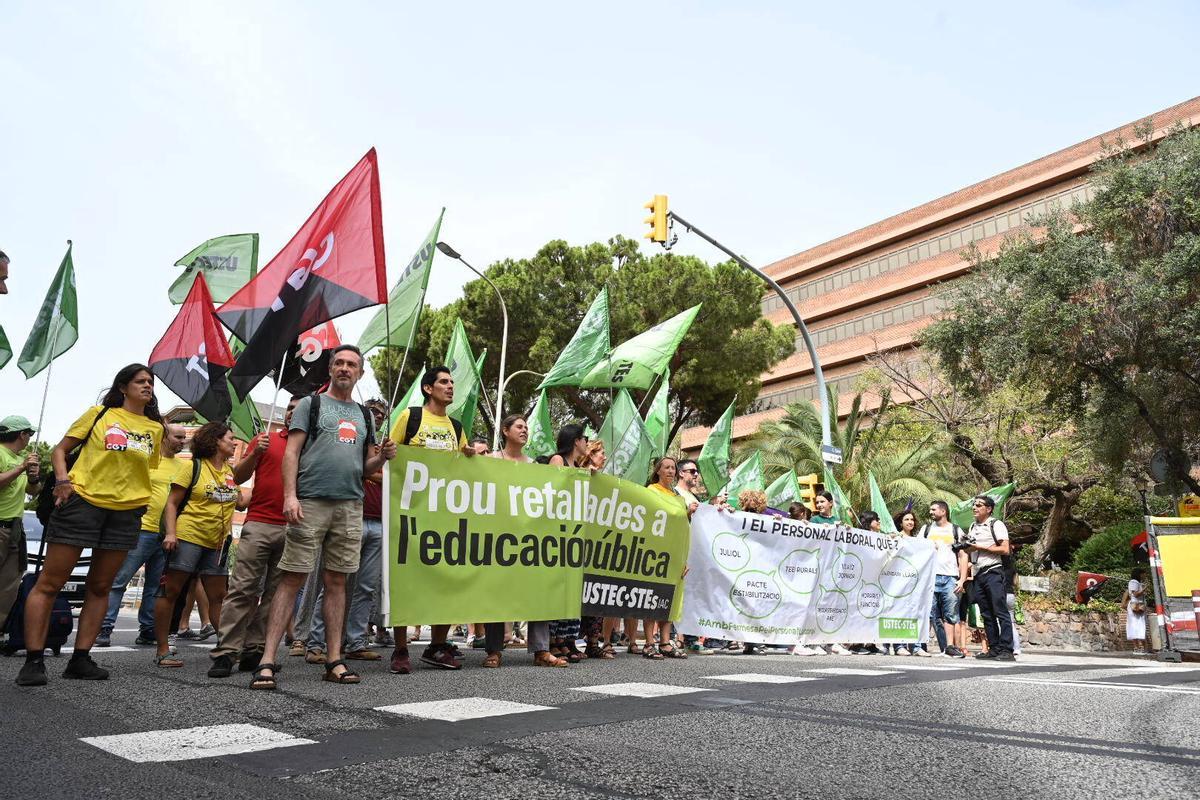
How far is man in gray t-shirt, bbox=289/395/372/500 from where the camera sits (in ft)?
17.1

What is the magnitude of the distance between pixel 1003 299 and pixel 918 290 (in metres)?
34.6

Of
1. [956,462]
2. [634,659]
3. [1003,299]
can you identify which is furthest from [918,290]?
[634,659]

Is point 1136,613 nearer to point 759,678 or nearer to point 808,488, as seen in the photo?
point 808,488

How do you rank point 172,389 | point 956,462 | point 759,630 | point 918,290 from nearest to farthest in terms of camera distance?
point 172,389 → point 759,630 → point 956,462 → point 918,290

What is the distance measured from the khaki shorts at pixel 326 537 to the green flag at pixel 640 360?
4370mm

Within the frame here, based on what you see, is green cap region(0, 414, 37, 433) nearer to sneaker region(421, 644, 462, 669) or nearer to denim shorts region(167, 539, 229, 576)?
denim shorts region(167, 539, 229, 576)

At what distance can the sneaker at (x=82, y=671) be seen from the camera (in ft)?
16.2

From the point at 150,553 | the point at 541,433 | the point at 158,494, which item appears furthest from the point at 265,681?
the point at 541,433

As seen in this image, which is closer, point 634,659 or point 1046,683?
point 1046,683

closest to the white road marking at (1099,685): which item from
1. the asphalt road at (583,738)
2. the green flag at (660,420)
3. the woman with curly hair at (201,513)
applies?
the asphalt road at (583,738)

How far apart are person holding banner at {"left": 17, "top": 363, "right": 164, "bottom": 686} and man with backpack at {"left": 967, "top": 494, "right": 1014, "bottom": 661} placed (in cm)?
873

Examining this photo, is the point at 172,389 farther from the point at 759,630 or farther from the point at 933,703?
the point at 933,703

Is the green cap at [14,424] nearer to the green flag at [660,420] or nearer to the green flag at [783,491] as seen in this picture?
the green flag at [660,420]

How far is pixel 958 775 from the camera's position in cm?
286
